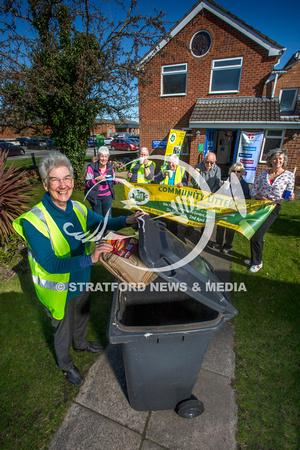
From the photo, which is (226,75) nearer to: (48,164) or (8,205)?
(8,205)

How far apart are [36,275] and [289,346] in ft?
10.1

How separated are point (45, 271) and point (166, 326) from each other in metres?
1.09

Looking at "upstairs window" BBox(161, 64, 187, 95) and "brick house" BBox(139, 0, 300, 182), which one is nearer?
"brick house" BBox(139, 0, 300, 182)

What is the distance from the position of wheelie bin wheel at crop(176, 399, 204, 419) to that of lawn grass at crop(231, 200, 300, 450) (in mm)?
386

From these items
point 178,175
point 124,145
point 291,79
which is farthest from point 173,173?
point 124,145

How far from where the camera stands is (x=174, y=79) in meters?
11.8

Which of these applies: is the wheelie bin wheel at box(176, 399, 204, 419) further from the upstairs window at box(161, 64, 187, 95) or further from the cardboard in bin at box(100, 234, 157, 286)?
the upstairs window at box(161, 64, 187, 95)

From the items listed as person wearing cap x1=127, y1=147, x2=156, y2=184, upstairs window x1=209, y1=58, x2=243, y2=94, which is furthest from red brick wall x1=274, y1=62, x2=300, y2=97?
person wearing cap x1=127, y1=147, x2=156, y2=184

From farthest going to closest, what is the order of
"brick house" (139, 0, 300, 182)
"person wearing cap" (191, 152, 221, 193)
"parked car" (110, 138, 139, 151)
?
"parked car" (110, 138, 139, 151) < "brick house" (139, 0, 300, 182) < "person wearing cap" (191, 152, 221, 193)

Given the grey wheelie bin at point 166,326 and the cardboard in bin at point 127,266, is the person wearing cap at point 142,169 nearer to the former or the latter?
the grey wheelie bin at point 166,326

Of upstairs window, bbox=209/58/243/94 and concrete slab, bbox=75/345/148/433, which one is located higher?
upstairs window, bbox=209/58/243/94

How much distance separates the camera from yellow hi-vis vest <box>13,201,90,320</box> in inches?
68.2

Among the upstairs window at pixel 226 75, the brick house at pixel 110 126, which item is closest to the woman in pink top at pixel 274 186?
the brick house at pixel 110 126

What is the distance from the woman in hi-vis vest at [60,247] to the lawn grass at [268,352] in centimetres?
176
